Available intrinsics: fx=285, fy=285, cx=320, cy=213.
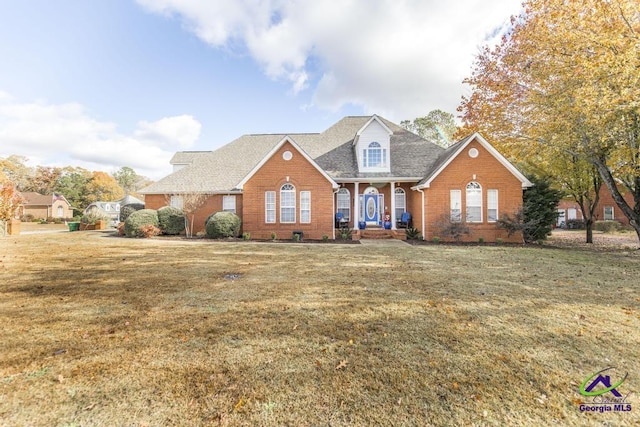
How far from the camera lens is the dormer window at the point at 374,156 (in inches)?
776

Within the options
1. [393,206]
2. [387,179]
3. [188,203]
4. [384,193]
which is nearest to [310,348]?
[387,179]

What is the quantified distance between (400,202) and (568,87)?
1031cm

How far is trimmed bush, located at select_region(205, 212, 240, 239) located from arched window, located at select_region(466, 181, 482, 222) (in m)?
14.5

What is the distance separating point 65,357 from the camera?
3592mm

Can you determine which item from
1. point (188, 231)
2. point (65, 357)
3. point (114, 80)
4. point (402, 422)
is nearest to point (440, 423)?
point (402, 422)

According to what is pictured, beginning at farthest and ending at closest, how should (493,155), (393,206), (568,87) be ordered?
(393,206)
(493,155)
(568,87)

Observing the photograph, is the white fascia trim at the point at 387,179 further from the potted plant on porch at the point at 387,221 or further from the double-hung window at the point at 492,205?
the double-hung window at the point at 492,205

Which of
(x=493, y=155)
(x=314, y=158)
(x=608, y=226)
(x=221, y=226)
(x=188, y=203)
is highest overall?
(x=314, y=158)

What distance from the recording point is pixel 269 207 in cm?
1853

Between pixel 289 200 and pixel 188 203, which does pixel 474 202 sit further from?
pixel 188 203

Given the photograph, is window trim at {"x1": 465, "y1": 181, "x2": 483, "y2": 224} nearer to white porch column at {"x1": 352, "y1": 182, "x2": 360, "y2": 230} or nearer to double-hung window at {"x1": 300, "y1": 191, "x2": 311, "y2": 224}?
white porch column at {"x1": 352, "y1": 182, "x2": 360, "y2": 230}

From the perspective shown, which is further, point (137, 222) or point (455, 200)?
point (137, 222)

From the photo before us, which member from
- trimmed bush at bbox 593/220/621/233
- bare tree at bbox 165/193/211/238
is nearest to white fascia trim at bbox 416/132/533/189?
bare tree at bbox 165/193/211/238

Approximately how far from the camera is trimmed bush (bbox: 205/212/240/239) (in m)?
17.4
